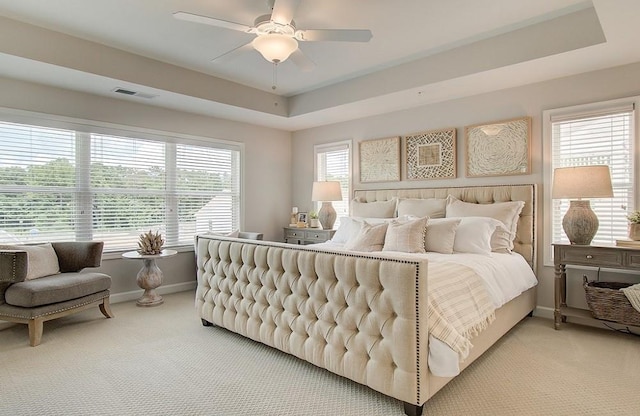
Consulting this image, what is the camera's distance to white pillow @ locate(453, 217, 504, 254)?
3441 mm

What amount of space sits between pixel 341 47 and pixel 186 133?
258 cm

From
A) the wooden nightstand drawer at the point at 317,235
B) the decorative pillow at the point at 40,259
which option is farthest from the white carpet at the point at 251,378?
the wooden nightstand drawer at the point at 317,235

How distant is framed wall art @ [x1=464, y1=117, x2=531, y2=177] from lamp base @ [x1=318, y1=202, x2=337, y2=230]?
6.42 ft

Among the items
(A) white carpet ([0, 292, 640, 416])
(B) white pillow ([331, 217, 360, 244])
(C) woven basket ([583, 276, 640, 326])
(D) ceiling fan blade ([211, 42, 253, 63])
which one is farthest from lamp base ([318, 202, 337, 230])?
(C) woven basket ([583, 276, 640, 326])

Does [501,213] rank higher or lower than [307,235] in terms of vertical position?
higher

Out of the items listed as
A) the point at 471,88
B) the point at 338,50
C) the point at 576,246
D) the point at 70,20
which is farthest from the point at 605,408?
the point at 70,20

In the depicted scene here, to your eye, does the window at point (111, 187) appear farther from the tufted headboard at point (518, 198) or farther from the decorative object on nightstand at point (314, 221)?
the tufted headboard at point (518, 198)

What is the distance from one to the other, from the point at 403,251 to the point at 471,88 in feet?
6.76

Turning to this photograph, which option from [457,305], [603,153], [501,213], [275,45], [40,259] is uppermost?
[275,45]

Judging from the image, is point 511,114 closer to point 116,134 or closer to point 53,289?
point 116,134

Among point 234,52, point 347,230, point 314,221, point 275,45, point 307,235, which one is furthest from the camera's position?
point 314,221

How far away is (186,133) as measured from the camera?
5188mm

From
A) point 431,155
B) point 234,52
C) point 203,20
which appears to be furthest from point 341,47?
point 431,155

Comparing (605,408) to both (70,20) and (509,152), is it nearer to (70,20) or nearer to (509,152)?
(509,152)
